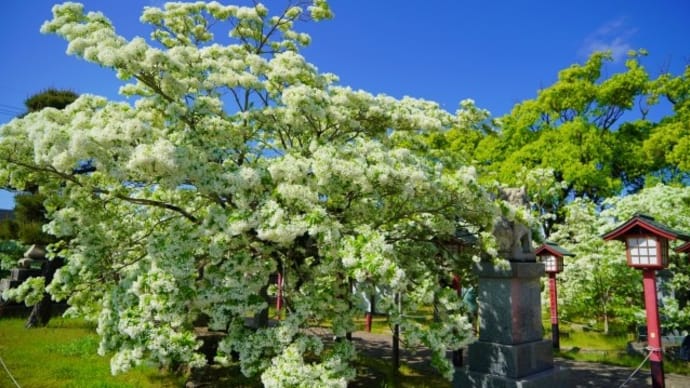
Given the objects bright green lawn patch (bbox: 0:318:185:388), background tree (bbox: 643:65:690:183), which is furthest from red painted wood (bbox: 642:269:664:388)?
background tree (bbox: 643:65:690:183)

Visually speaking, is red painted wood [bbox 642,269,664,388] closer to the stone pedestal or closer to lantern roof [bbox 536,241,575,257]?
the stone pedestal

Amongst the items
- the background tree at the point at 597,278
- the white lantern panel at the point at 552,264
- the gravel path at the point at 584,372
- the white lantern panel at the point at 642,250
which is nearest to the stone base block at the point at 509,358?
the gravel path at the point at 584,372

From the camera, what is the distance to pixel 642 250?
10.0 m

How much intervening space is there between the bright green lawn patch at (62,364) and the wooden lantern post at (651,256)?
10044 millimetres

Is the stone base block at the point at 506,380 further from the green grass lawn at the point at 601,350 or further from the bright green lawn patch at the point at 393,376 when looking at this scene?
the green grass lawn at the point at 601,350

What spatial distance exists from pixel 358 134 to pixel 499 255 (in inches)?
157

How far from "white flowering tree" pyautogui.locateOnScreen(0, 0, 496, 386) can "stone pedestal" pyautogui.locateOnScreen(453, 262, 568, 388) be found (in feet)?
3.56

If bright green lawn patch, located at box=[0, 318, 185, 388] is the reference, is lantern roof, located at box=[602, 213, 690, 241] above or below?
Result: above

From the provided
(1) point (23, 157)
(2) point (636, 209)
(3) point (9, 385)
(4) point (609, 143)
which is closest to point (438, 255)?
(1) point (23, 157)

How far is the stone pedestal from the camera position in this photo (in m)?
8.60

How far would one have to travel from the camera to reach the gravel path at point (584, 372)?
10.9 m

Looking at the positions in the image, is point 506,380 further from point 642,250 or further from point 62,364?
point 62,364

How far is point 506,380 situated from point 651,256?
14.8 feet

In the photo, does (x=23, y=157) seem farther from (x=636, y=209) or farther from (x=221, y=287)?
(x=636, y=209)
